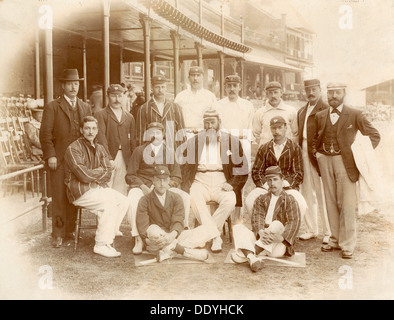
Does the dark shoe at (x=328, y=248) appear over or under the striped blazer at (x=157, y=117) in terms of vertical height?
under

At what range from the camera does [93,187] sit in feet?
15.0

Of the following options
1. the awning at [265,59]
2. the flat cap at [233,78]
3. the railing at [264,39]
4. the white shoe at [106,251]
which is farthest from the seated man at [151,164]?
the railing at [264,39]

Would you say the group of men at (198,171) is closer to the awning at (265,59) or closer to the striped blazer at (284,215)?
the striped blazer at (284,215)

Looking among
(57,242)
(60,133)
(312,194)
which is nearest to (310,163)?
(312,194)

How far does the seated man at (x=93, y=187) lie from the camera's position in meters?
4.51

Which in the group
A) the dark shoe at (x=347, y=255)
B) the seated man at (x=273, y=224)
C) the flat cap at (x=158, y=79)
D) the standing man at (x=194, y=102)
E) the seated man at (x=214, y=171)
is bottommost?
the dark shoe at (x=347, y=255)

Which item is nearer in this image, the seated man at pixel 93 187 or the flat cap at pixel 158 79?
the seated man at pixel 93 187

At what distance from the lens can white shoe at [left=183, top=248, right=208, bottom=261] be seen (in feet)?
14.1

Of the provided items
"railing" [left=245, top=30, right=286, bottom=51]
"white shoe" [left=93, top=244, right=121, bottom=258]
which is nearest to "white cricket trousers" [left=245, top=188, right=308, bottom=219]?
"white shoe" [left=93, top=244, right=121, bottom=258]

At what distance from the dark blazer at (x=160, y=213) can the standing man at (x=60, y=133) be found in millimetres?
898

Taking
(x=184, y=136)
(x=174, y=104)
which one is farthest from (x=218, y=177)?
(x=174, y=104)

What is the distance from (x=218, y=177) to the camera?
4.87 metres

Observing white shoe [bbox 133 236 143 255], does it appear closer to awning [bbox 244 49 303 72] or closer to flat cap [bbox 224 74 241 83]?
flat cap [bbox 224 74 241 83]

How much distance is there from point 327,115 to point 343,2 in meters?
1.18
